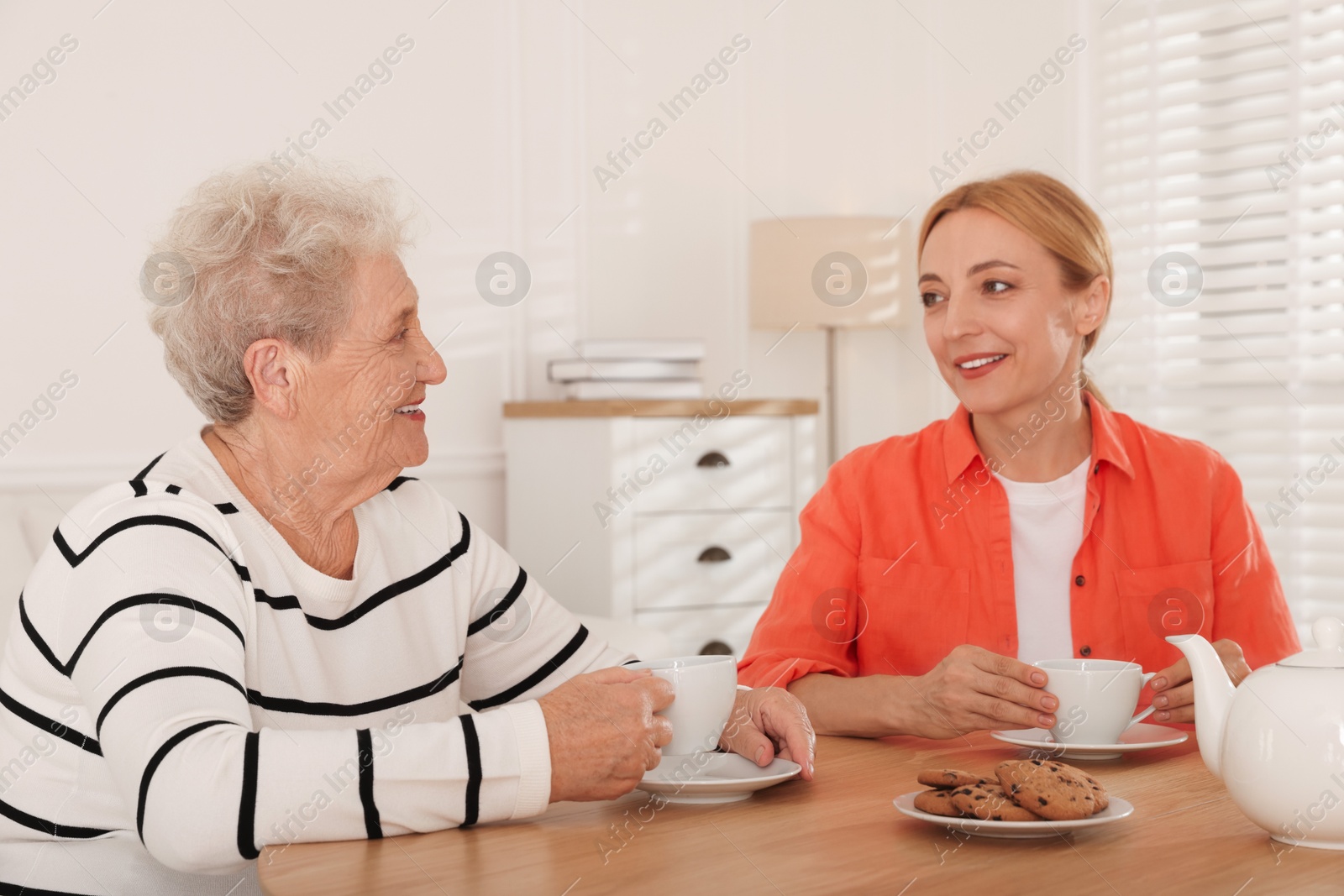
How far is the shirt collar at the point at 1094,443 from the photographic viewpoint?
1.88m

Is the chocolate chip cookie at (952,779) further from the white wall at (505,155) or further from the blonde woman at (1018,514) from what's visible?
the white wall at (505,155)

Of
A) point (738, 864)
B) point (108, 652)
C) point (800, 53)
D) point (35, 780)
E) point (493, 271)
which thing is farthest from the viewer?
point (800, 53)

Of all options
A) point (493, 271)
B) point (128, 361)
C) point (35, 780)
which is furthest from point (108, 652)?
point (493, 271)

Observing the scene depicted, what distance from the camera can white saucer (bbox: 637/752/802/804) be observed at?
111cm

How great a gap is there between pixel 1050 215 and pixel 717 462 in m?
1.80

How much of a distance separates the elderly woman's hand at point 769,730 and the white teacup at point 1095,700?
10.0 inches

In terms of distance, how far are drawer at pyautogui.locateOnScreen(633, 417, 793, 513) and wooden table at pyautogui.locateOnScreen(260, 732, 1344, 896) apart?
2.43m

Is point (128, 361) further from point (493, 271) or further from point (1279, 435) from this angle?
point (1279, 435)

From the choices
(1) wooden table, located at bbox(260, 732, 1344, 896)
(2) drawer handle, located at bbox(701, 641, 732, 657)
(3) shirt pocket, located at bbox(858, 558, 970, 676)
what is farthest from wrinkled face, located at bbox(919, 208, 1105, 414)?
(2) drawer handle, located at bbox(701, 641, 732, 657)

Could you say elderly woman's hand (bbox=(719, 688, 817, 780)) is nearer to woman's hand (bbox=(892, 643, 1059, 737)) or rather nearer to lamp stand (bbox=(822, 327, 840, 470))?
woman's hand (bbox=(892, 643, 1059, 737))

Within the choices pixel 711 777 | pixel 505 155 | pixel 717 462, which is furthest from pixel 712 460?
pixel 711 777

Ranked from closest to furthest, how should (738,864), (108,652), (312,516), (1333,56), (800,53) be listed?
(738,864) → (108,652) → (312,516) → (1333,56) → (800,53)

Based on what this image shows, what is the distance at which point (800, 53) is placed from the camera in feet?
14.5

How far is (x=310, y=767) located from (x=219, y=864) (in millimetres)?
107
